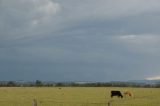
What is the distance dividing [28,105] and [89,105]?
219 inches

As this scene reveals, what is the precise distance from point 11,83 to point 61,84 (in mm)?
21316

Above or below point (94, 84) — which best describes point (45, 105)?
below

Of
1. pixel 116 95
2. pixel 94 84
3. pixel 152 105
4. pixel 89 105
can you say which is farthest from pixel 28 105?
pixel 94 84

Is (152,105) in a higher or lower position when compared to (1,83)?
lower

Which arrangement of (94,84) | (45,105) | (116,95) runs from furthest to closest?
1. (94,84)
2. (116,95)
3. (45,105)

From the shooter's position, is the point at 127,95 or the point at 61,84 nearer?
the point at 127,95

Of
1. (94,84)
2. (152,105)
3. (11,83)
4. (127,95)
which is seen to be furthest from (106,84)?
Answer: (152,105)

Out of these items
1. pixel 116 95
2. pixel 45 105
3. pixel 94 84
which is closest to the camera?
pixel 45 105

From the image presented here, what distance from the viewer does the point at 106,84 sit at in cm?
18112

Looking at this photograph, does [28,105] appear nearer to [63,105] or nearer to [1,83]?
[63,105]

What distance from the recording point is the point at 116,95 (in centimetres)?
6738

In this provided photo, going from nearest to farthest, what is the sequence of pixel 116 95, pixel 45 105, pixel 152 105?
pixel 45 105, pixel 152 105, pixel 116 95

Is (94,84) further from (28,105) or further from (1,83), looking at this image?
(28,105)

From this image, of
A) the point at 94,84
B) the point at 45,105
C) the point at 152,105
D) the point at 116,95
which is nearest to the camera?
the point at 45,105
